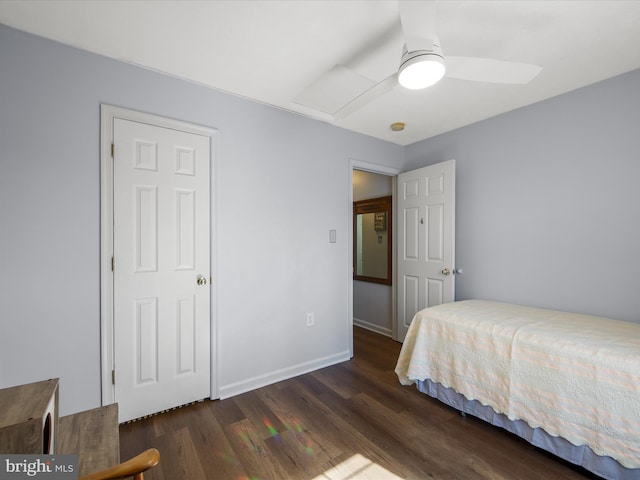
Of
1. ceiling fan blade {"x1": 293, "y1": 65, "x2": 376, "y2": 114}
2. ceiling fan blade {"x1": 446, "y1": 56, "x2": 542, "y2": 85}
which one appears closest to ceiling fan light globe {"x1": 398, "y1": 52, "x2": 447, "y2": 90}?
ceiling fan blade {"x1": 446, "y1": 56, "x2": 542, "y2": 85}

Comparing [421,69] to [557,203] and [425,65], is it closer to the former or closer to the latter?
[425,65]

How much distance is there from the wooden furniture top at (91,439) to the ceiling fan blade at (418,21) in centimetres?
193

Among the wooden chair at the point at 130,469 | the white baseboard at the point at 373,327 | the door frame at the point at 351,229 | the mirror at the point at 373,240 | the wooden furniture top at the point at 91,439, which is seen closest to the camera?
the wooden chair at the point at 130,469

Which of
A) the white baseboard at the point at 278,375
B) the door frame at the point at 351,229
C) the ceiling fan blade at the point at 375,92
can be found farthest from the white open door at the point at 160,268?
the door frame at the point at 351,229

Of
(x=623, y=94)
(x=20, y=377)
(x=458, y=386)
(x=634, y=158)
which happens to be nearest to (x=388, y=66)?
(x=623, y=94)

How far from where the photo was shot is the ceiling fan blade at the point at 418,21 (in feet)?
3.89

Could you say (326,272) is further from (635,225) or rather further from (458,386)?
(635,225)

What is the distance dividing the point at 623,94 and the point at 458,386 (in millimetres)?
2441

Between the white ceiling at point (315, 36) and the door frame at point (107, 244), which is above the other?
the white ceiling at point (315, 36)

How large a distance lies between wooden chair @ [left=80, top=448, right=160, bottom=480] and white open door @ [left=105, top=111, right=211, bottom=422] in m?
1.38

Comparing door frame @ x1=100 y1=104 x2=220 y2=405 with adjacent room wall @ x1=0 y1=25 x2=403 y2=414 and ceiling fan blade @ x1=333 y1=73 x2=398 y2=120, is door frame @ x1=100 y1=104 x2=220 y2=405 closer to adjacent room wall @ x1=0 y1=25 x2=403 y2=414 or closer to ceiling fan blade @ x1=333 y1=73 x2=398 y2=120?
adjacent room wall @ x1=0 y1=25 x2=403 y2=414

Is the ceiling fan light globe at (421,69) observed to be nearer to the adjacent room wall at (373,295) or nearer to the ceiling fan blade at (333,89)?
the ceiling fan blade at (333,89)

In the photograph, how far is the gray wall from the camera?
218cm

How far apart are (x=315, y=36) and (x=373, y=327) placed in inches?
140
